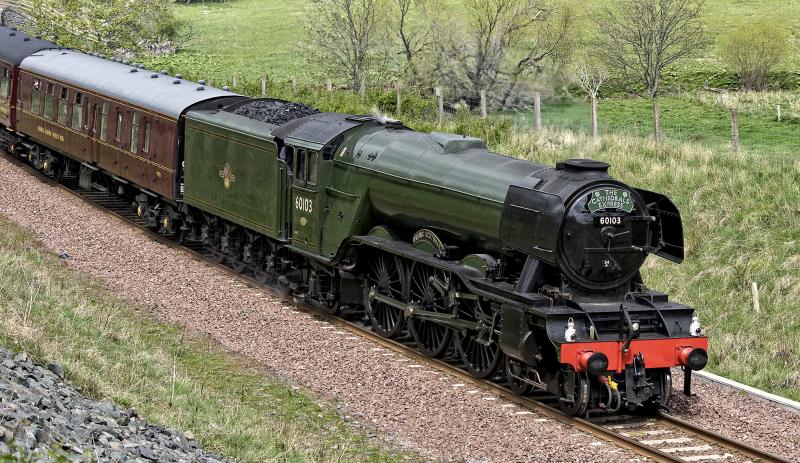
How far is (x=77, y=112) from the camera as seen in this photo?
81.8 feet

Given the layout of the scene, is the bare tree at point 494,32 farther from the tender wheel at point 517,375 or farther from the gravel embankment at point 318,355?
the tender wheel at point 517,375

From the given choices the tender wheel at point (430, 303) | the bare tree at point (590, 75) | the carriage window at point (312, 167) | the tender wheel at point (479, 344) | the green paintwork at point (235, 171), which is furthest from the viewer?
the bare tree at point (590, 75)

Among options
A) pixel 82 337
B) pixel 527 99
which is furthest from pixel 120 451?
pixel 527 99

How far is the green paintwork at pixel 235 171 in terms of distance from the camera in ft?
56.9

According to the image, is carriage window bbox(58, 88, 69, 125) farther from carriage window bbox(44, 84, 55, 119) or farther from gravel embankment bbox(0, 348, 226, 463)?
gravel embankment bbox(0, 348, 226, 463)

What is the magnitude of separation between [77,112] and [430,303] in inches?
549

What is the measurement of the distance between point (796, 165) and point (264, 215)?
33.5ft

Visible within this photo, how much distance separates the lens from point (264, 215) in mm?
17688

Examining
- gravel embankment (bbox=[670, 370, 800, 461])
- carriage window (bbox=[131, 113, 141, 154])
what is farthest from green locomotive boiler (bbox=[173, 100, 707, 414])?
carriage window (bbox=[131, 113, 141, 154])

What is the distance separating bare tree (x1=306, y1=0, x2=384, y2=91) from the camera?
127 feet

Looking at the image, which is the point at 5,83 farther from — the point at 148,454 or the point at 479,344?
the point at 148,454

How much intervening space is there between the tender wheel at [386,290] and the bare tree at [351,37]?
2322 centimetres

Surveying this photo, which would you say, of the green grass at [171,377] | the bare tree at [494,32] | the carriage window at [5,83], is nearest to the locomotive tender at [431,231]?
the green grass at [171,377]

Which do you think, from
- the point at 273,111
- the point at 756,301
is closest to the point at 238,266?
the point at 273,111
